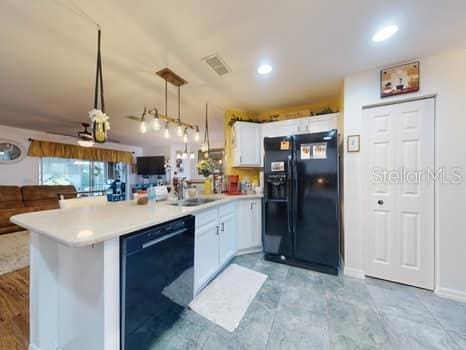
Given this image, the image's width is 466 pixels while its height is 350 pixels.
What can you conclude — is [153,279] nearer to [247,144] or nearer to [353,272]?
[353,272]

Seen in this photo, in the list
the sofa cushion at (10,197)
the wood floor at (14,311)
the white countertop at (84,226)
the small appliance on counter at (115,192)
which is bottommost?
the wood floor at (14,311)

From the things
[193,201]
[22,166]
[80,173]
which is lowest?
[193,201]

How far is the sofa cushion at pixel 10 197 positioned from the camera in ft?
14.0

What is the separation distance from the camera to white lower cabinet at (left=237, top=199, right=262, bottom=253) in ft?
9.47

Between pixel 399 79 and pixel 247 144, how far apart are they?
6.63 ft

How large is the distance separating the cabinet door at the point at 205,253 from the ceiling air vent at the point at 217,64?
176cm

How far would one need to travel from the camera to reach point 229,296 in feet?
6.31

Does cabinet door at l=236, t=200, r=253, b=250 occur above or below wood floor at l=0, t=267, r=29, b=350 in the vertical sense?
above

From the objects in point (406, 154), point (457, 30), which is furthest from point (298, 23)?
point (406, 154)

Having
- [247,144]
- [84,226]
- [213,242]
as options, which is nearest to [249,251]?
[213,242]

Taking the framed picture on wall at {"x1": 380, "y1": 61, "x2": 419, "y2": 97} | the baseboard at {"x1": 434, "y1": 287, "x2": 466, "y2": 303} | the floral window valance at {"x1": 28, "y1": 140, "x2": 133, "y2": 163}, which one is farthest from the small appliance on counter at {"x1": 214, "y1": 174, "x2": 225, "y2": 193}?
the floral window valance at {"x1": 28, "y1": 140, "x2": 133, "y2": 163}

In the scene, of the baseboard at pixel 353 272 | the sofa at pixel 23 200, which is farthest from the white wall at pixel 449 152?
the sofa at pixel 23 200

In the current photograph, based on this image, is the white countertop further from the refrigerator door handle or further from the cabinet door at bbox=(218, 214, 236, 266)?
the refrigerator door handle

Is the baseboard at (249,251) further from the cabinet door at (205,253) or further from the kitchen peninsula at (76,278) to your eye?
the kitchen peninsula at (76,278)
